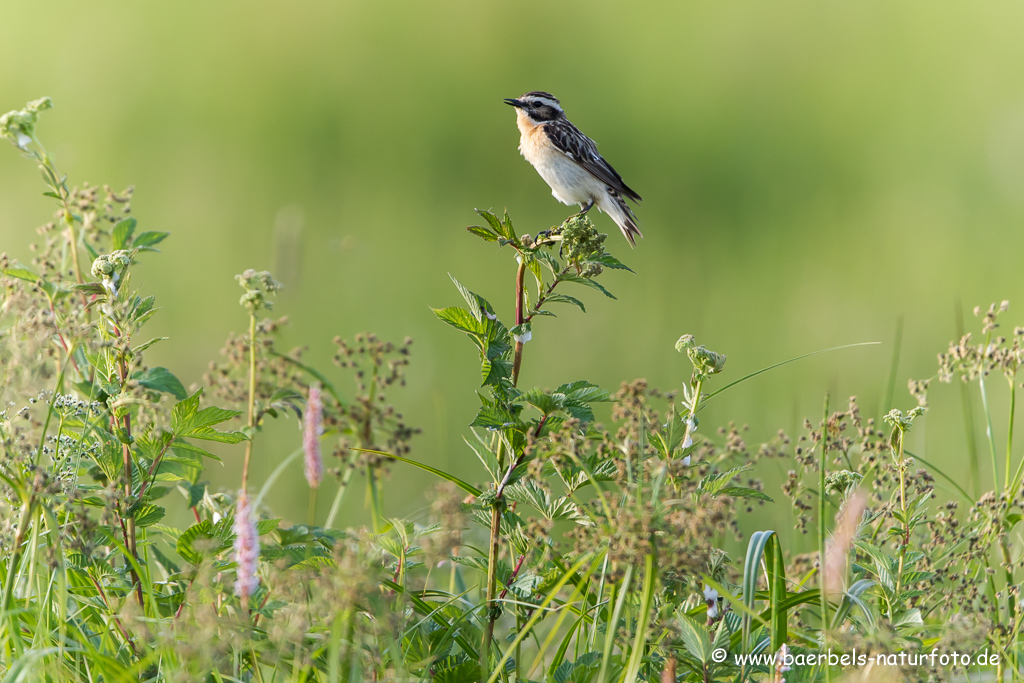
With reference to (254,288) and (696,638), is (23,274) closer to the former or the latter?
(254,288)

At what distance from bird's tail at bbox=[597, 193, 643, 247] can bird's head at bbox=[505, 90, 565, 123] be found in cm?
60

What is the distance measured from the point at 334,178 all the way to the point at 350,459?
6.77 m

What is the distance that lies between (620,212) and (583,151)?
415 millimetres

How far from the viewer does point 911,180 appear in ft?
32.8

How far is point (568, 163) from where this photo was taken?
5336 millimetres

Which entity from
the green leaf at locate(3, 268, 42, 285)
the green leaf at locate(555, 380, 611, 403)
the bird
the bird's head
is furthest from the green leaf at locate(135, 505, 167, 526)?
the bird's head

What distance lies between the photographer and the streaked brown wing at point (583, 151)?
5.29 metres

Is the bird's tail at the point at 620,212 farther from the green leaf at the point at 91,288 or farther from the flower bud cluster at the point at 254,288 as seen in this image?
the green leaf at the point at 91,288

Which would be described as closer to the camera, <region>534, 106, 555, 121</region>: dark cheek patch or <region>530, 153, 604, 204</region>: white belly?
<region>530, 153, 604, 204</region>: white belly

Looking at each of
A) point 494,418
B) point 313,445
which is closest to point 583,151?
point 494,418

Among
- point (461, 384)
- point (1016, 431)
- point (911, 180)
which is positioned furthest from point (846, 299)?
point (461, 384)

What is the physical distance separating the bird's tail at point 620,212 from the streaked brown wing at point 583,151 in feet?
0.33

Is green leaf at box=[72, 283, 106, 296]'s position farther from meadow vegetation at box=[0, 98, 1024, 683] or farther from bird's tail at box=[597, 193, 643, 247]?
bird's tail at box=[597, 193, 643, 247]

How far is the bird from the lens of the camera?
534 centimetres
